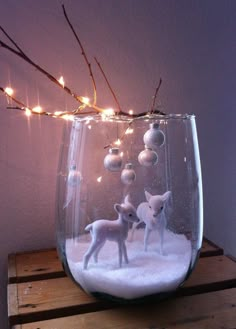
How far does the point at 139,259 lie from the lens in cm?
57

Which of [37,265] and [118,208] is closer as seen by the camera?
[118,208]

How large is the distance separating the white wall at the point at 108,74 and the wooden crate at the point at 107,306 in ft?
0.56

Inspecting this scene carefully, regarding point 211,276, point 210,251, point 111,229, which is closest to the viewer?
point 111,229

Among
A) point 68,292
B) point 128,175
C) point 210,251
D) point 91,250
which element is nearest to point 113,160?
point 128,175

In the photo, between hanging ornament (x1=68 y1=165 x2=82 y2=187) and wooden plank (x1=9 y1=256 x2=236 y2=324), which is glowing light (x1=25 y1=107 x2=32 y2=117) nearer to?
hanging ornament (x1=68 y1=165 x2=82 y2=187)

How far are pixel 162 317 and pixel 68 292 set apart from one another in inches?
6.6

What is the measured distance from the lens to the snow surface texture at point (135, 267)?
1.79ft

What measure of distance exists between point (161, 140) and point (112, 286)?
24 cm

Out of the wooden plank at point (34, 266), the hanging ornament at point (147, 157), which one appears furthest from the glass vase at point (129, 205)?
the wooden plank at point (34, 266)

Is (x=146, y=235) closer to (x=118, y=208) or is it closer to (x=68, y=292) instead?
(x=118, y=208)

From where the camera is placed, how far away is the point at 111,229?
21.6 inches

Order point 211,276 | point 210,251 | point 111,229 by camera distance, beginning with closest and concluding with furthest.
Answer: point 111,229 < point 211,276 < point 210,251

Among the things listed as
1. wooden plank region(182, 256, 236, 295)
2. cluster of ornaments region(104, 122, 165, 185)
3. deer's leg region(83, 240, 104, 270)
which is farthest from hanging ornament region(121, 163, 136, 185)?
wooden plank region(182, 256, 236, 295)

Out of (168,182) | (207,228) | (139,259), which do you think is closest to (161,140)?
(168,182)
